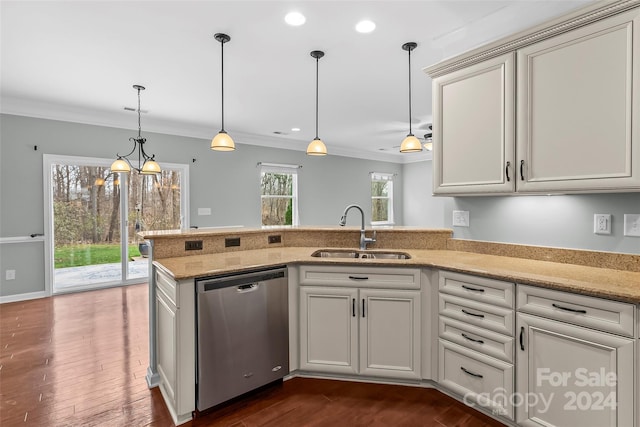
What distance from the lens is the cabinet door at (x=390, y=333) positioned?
7.36ft

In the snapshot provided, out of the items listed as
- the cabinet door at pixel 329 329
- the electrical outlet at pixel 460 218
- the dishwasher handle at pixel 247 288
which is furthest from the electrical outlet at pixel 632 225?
the dishwasher handle at pixel 247 288

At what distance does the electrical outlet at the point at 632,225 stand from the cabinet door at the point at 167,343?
8.70 ft

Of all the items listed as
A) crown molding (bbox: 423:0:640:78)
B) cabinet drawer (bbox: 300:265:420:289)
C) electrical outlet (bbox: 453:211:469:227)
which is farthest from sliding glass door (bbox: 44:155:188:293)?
crown molding (bbox: 423:0:640:78)

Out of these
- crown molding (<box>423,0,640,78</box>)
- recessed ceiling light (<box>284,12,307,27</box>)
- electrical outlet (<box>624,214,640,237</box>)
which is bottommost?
electrical outlet (<box>624,214,640,237</box>)

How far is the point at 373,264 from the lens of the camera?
226cm

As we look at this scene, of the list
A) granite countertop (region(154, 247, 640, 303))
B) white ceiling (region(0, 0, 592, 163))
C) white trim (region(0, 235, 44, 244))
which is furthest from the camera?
white trim (region(0, 235, 44, 244))

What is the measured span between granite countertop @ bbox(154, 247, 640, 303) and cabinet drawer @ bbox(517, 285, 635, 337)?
39mm

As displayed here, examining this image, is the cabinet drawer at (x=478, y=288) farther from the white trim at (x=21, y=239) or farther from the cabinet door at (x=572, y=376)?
the white trim at (x=21, y=239)

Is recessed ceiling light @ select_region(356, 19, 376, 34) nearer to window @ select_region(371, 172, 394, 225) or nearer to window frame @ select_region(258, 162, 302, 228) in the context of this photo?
window frame @ select_region(258, 162, 302, 228)

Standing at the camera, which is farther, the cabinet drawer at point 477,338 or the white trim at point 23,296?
the white trim at point 23,296

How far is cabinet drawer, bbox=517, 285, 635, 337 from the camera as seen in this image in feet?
4.74

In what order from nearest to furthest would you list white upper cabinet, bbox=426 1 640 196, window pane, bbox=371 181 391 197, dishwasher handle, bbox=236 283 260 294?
white upper cabinet, bbox=426 1 640 196 → dishwasher handle, bbox=236 283 260 294 → window pane, bbox=371 181 391 197

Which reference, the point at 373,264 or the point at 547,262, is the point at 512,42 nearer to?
the point at 547,262

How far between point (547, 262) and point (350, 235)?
59.4 inches
